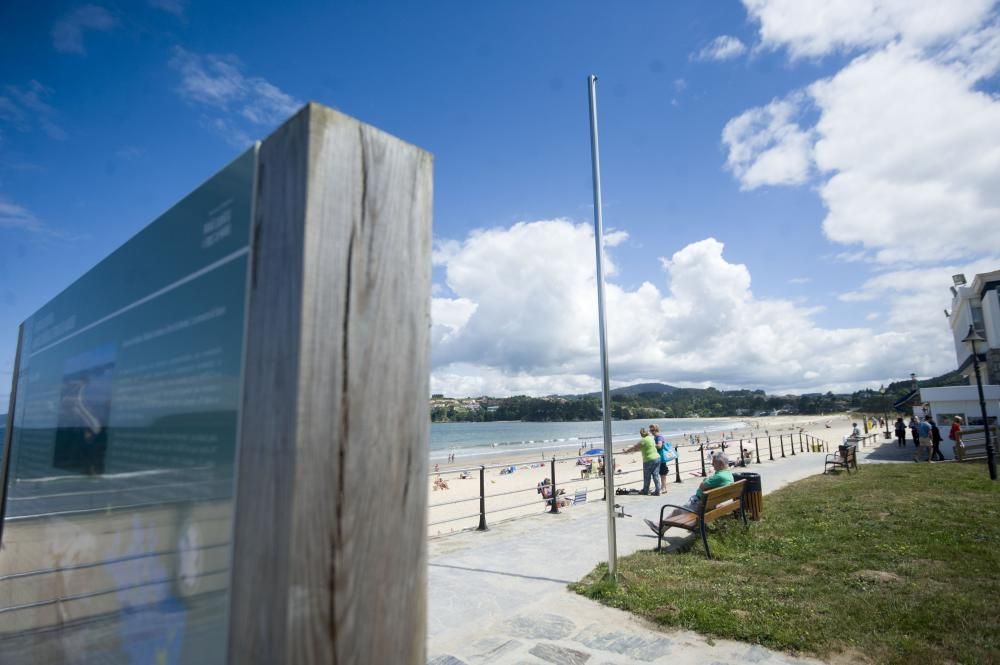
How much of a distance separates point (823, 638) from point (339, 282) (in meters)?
4.67

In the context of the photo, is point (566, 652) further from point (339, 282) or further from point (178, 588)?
point (339, 282)

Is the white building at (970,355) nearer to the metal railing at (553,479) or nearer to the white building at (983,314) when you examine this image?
the white building at (983,314)

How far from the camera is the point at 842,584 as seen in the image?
17.2 feet

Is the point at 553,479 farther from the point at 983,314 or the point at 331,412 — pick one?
the point at 983,314

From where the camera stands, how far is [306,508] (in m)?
1.17

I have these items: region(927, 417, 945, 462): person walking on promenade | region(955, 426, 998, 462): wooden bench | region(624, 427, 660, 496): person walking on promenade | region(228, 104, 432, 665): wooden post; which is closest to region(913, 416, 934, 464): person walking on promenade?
region(927, 417, 945, 462): person walking on promenade

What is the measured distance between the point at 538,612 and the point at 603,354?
8.77 ft

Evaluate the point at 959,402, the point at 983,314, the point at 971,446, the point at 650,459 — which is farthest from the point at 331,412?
the point at 983,314

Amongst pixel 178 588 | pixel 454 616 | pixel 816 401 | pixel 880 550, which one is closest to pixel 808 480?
pixel 880 550

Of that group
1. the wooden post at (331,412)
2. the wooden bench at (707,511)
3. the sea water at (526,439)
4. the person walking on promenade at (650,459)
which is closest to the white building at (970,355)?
the person walking on promenade at (650,459)

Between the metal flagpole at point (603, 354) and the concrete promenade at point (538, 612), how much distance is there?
0.66 meters

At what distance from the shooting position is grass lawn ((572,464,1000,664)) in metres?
4.01

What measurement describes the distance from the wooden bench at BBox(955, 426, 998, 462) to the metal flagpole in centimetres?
1806

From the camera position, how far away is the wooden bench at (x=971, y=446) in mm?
17605
